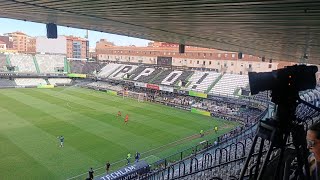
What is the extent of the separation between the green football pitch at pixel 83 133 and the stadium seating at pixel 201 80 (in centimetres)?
879

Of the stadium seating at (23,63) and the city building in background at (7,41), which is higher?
the city building in background at (7,41)

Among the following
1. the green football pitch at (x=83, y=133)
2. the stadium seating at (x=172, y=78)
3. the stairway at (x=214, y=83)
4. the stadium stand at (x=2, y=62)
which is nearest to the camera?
the green football pitch at (x=83, y=133)

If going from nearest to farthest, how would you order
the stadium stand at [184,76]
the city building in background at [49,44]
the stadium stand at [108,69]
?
the stadium stand at [184,76], the stadium stand at [108,69], the city building in background at [49,44]

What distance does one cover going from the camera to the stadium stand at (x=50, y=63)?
5997cm

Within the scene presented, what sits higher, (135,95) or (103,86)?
(103,86)

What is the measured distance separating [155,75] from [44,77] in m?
22.5

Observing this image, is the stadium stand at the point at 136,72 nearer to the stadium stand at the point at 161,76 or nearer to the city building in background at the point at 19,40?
the stadium stand at the point at 161,76

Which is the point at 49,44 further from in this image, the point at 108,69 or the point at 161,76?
the point at 161,76

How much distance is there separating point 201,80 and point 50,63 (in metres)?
34.3

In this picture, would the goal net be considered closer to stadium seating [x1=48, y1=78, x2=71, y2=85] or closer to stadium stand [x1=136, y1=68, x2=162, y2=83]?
stadium stand [x1=136, y1=68, x2=162, y2=83]

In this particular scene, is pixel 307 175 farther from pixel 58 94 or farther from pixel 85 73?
pixel 85 73

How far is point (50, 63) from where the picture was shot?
2440 inches

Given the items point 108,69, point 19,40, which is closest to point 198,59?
point 108,69

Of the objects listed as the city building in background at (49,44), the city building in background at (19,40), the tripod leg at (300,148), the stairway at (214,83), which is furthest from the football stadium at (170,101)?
the city building in background at (19,40)
